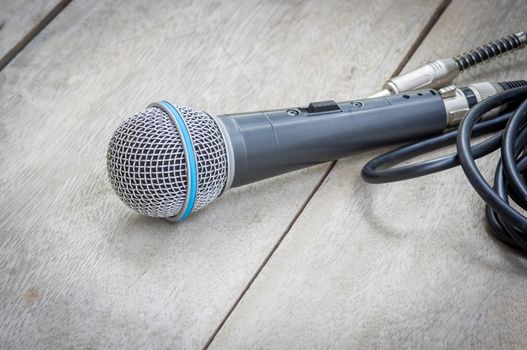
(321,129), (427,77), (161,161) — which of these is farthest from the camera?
(427,77)

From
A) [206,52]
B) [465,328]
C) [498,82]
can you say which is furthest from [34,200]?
[498,82]

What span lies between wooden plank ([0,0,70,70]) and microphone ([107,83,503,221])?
34 cm

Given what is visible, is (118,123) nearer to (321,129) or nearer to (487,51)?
(321,129)

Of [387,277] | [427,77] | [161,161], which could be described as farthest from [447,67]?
[161,161]

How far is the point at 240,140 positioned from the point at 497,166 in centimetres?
31

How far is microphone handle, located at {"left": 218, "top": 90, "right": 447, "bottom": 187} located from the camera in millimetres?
693

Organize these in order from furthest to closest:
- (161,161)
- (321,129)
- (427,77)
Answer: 1. (427,77)
2. (321,129)
3. (161,161)

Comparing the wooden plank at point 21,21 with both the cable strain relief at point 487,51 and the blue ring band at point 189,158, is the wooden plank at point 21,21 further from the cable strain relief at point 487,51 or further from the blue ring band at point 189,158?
the cable strain relief at point 487,51

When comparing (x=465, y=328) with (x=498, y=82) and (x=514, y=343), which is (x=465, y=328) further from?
(x=498, y=82)

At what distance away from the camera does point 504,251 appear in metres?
0.72

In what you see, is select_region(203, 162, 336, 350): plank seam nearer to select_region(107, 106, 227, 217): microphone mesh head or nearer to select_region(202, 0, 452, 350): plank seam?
select_region(202, 0, 452, 350): plank seam

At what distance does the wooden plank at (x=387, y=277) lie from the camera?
663mm

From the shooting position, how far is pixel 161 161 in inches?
24.5

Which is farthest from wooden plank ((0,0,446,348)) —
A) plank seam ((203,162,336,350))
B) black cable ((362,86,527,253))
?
black cable ((362,86,527,253))
